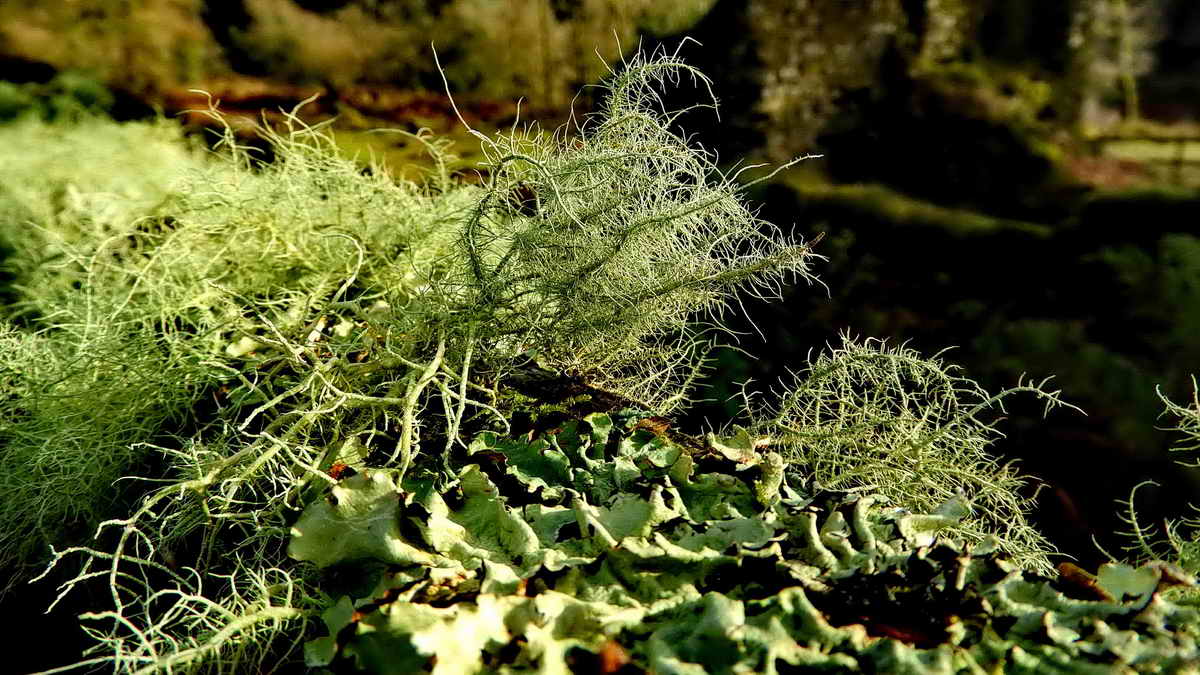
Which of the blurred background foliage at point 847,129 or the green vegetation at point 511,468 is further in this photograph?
the blurred background foliage at point 847,129

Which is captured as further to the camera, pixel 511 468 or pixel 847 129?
pixel 847 129

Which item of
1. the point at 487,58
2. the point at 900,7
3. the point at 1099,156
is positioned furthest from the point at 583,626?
the point at 1099,156

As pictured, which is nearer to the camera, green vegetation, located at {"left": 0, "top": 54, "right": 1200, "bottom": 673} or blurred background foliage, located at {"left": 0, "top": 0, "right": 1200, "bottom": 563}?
green vegetation, located at {"left": 0, "top": 54, "right": 1200, "bottom": 673}

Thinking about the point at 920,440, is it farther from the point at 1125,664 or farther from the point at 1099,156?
the point at 1099,156
